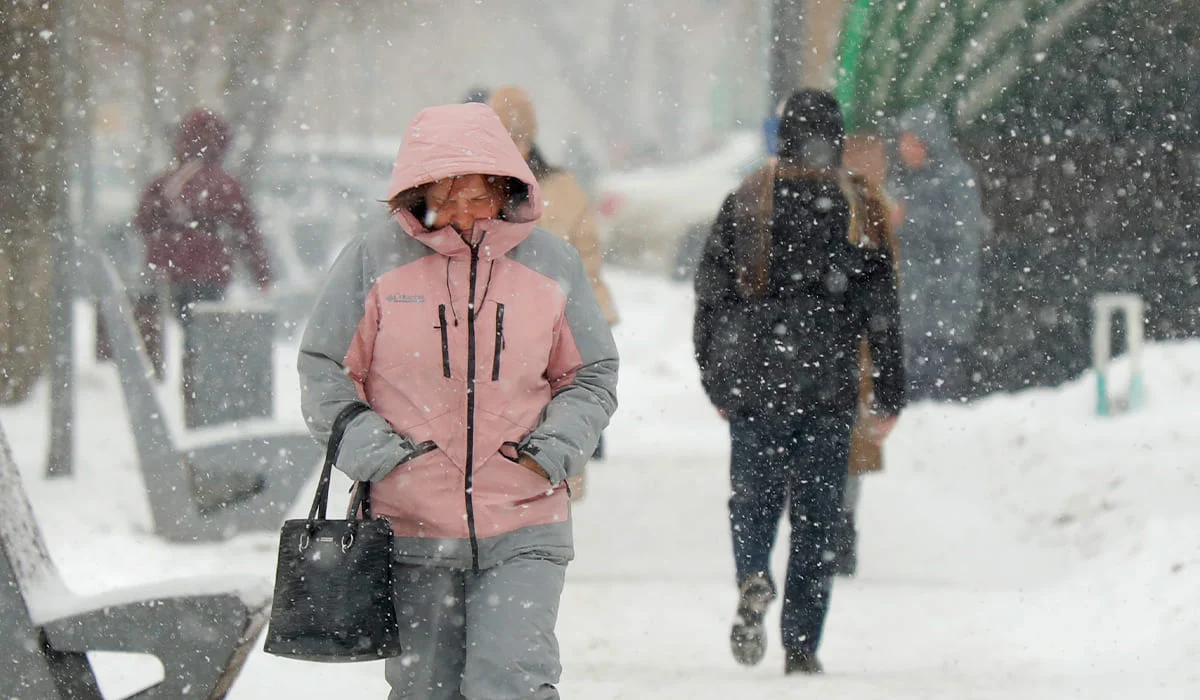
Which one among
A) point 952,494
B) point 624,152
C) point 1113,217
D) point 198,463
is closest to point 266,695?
point 198,463

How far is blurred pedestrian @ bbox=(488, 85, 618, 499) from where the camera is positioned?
6066 millimetres

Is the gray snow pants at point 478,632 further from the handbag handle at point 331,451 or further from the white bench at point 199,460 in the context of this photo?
the white bench at point 199,460

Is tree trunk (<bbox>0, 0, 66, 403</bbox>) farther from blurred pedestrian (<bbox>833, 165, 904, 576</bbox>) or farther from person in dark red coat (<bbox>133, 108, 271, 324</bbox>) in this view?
blurred pedestrian (<bbox>833, 165, 904, 576</bbox>)

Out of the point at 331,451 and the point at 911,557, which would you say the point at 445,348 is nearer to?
the point at 331,451

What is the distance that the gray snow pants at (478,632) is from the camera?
9.92ft

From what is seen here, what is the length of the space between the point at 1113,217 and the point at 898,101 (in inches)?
73.2

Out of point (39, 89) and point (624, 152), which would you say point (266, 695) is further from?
point (624, 152)

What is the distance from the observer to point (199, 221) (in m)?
8.90

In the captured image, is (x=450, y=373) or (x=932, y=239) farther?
(x=932, y=239)

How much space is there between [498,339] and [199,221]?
20.3 ft

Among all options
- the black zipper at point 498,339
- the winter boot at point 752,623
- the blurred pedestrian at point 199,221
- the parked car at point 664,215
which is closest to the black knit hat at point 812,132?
the winter boot at point 752,623

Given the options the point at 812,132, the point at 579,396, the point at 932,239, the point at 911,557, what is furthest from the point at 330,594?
the point at 932,239

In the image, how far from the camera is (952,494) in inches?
339

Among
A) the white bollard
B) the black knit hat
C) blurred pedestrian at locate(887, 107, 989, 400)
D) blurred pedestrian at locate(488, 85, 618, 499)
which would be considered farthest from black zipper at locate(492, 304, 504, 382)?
the white bollard
